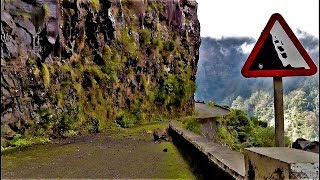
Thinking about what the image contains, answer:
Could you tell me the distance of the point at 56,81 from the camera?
1307 centimetres

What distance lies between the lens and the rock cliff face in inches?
438

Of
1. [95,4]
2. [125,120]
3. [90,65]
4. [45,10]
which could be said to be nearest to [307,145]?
[45,10]

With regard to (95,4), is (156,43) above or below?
below

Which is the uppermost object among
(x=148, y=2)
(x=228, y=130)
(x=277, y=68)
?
(x=148, y=2)

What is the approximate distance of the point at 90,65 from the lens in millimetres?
16078

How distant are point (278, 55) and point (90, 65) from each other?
13488 mm

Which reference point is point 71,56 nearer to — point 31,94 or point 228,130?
point 31,94

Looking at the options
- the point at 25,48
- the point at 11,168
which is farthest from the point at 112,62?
the point at 11,168

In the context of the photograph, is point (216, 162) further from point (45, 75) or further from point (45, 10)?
point (45, 10)

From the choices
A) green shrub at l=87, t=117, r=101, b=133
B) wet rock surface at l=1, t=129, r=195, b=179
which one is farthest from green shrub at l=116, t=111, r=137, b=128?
wet rock surface at l=1, t=129, r=195, b=179

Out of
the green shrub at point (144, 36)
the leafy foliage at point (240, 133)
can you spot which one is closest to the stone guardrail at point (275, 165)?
the leafy foliage at point (240, 133)

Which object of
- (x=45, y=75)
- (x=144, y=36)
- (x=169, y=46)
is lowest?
(x=45, y=75)

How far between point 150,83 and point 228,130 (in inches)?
237

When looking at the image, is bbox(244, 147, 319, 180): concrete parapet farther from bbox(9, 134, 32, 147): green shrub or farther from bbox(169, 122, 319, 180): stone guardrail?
bbox(9, 134, 32, 147): green shrub
